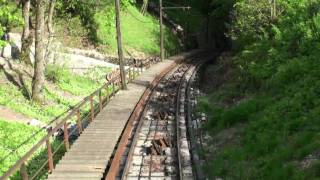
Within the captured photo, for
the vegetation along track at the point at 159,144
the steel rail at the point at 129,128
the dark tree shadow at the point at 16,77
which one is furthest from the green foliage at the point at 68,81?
the vegetation along track at the point at 159,144

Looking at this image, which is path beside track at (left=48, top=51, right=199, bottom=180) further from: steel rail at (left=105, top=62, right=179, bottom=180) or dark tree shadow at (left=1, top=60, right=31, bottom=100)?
dark tree shadow at (left=1, top=60, right=31, bottom=100)

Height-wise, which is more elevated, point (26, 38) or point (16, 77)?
point (26, 38)

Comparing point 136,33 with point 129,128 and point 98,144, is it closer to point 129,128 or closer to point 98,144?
point 129,128

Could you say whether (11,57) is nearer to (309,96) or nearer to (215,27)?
(309,96)

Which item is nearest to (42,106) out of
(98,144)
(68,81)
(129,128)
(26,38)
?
(68,81)

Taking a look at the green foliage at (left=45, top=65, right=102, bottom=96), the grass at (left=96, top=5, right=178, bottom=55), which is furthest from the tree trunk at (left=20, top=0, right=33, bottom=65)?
the grass at (left=96, top=5, right=178, bottom=55)

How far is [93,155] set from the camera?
1382 cm

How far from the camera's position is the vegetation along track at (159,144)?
14.3m

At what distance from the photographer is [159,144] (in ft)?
56.4

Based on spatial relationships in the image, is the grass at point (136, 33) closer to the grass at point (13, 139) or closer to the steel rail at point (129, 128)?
the steel rail at point (129, 128)

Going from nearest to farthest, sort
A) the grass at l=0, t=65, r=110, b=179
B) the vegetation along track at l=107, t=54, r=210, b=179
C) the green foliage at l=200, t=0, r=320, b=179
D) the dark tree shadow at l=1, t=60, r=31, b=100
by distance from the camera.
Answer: the green foliage at l=200, t=0, r=320, b=179 → the vegetation along track at l=107, t=54, r=210, b=179 → the grass at l=0, t=65, r=110, b=179 → the dark tree shadow at l=1, t=60, r=31, b=100

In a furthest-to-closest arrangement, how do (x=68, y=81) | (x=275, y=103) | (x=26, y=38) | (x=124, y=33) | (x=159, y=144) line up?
(x=124, y=33) < (x=68, y=81) < (x=26, y=38) < (x=159, y=144) < (x=275, y=103)

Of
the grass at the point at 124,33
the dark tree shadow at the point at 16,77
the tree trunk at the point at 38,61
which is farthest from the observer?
the grass at the point at 124,33

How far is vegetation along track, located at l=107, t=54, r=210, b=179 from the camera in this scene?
14.3 meters
